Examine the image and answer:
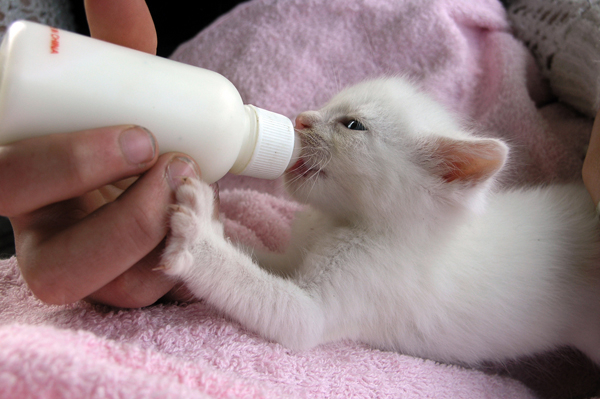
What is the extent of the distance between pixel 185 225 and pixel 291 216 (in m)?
0.70

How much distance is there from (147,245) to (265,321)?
28 cm

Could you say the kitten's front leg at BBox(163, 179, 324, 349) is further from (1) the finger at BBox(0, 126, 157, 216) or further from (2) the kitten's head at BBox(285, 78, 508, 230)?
(2) the kitten's head at BBox(285, 78, 508, 230)

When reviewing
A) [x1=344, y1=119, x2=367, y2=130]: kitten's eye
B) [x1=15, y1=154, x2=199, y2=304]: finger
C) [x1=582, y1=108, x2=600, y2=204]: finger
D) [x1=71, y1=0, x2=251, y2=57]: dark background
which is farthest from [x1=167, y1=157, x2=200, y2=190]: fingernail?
[x1=71, y1=0, x2=251, y2=57]: dark background

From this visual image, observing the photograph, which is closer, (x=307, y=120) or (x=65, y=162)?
(x=65, y=162)

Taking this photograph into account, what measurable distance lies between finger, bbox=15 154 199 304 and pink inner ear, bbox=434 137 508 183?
0.55 m

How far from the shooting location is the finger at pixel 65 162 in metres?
0.66

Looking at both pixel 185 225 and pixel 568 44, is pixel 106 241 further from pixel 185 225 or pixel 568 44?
pixel 568 44

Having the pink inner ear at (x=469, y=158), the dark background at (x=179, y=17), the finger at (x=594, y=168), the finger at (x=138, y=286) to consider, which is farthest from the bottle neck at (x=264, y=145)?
the dark background at (x=179, y=17)

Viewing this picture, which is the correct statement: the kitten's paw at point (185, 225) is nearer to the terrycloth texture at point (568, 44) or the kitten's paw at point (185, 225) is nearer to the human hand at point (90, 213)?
the human hand at point (90, 213)

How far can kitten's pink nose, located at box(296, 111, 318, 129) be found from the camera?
1.02 m

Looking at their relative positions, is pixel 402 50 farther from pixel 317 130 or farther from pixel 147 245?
pixel 147 245

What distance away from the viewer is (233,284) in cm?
84

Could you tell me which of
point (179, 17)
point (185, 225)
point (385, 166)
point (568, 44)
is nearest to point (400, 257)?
point (385, 166)

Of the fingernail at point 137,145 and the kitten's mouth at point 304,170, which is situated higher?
the fingernail at point 137,145
